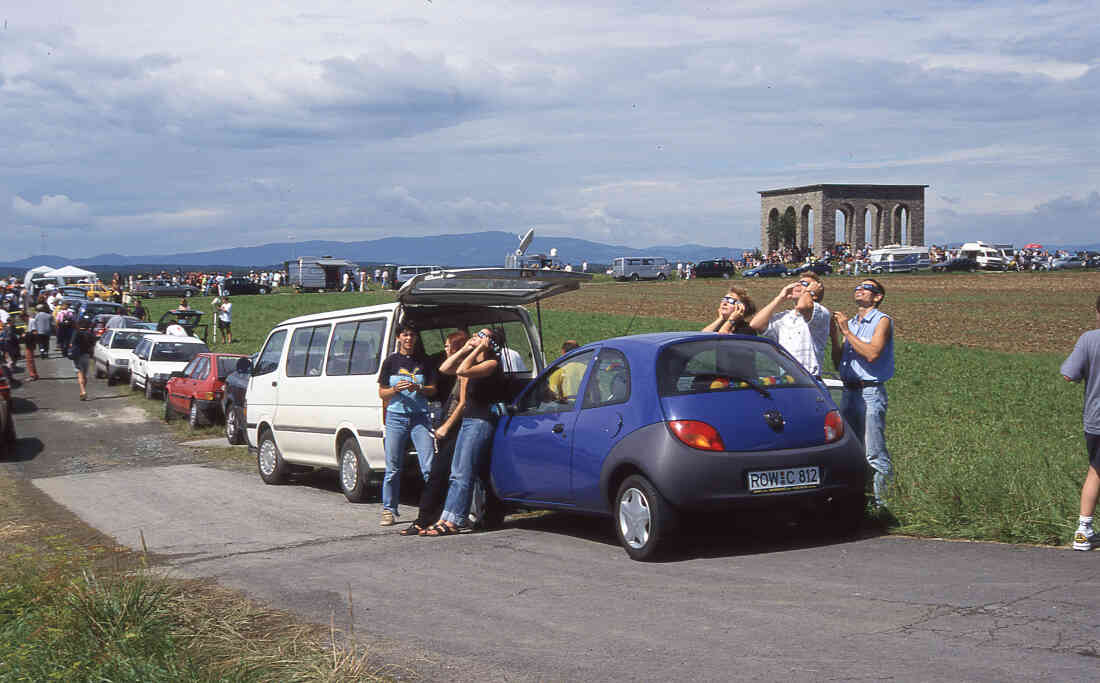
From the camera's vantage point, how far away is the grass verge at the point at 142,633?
5.01 metres

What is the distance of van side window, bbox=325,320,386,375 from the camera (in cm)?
1107

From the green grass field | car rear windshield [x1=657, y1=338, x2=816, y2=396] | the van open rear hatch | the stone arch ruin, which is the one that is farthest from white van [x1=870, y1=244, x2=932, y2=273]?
car rear windshield [x1=657, y1=338, x2=816, y2=396]

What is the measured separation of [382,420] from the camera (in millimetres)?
11031

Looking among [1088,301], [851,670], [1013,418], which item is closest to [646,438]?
[851,670]

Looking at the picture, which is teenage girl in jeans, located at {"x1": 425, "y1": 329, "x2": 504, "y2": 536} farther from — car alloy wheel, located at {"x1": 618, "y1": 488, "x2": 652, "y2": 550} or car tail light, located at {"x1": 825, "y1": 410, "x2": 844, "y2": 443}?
car tail light, located at {"x1": 825, "y1": 410, "x2": 844, "y2": 443}

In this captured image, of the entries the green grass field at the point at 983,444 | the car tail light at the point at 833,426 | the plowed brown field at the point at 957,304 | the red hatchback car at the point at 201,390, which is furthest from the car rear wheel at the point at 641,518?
the plowed brown field at the point at 957,304

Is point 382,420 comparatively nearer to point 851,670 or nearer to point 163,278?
point 851,670

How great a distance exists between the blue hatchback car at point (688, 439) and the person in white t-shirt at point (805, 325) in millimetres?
789

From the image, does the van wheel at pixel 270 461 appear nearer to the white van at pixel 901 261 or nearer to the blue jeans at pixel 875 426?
the blue jeans at pixel 875 426

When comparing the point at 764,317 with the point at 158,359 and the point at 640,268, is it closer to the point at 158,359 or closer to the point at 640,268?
the point at 158,359

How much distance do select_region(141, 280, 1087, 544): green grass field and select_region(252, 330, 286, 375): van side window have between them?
5.24 meters

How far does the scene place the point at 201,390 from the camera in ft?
69.4

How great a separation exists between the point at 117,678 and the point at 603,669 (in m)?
2.11

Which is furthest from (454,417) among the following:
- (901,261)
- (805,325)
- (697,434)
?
(901,261)
